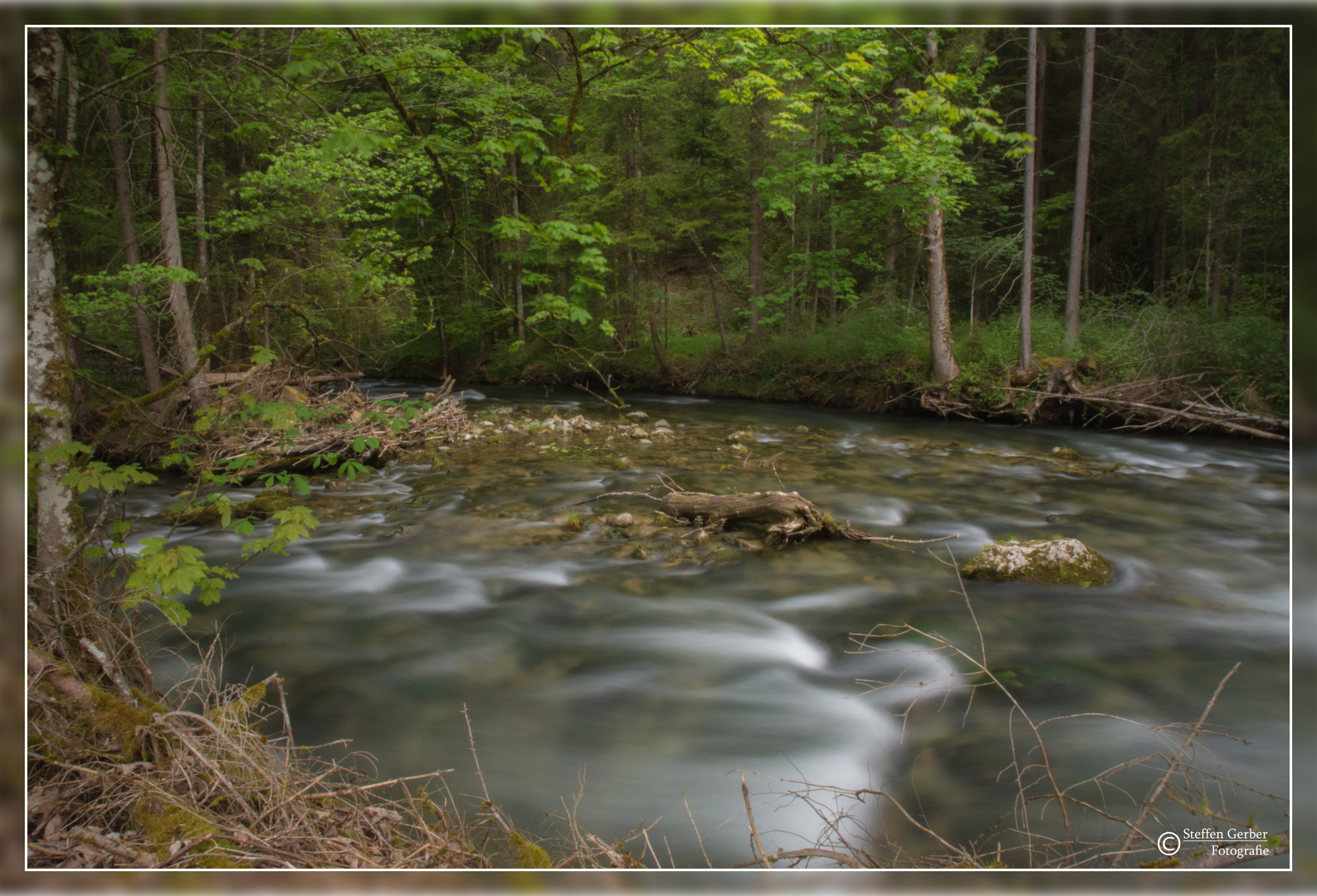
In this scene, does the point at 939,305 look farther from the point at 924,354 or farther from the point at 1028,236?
the point at 1028,236

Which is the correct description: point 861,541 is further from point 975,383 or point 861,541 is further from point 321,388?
point 321,388

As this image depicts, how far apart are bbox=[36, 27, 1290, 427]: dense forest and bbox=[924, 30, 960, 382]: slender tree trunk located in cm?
6

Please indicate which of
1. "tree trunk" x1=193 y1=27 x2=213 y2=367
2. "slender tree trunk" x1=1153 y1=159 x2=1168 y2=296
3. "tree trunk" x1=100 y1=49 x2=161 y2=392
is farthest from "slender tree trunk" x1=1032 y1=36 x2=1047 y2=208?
"tree trunk" x1=100 y1=49 x2=161 y2=392

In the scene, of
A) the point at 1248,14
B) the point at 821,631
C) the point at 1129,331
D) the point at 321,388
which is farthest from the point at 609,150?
the point at 1248,14

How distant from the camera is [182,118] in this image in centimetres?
1019

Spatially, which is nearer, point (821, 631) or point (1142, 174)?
point (821, 631)

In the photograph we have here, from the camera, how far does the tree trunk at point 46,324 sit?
7.30 ft

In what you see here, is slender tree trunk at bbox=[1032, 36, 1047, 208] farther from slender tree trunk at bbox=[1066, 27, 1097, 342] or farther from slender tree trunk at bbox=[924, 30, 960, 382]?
slender tree trunk at bbox=[924, 30, 960, 382]

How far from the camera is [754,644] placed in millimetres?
5023

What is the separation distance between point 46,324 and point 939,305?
45.7 feet

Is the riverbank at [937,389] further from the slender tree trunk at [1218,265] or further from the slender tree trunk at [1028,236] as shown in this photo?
the slender tree trunk at [1218,265]

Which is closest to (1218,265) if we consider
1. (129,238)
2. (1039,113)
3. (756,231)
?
(1039,113)

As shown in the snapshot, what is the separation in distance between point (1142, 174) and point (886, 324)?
29.0ft

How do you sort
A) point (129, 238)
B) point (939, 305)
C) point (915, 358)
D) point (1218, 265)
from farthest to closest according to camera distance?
point (915, 358), point (939, 305), point (1218, 265), point (129, 238)
